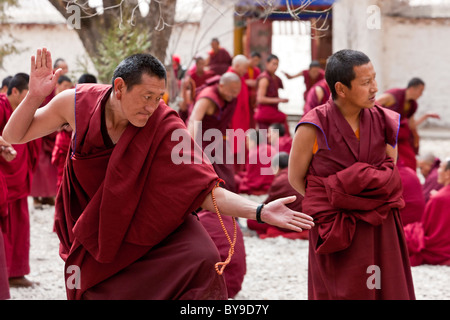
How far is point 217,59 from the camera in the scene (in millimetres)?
12953

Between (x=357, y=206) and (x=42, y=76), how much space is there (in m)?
1.57

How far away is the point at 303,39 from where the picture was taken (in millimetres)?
17703

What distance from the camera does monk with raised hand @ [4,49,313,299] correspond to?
285 centimetres

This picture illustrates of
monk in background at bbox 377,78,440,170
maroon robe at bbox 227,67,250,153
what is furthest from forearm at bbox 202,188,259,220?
maroon robe at bbox 227,67,250,153

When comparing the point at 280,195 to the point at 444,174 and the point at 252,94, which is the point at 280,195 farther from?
the point at 252,94

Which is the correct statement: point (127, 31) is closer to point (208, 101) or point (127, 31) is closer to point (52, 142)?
point (208, 101)

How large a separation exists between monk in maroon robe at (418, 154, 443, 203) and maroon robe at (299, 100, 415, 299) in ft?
10.1

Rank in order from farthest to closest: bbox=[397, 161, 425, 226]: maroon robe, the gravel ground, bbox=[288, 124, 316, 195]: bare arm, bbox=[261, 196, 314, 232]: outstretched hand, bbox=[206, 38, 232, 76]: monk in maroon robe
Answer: bbox=[206, 38, 232, 76]: monk in maroon robe → bbox=[397, 161, 425, 226]: maroon robe → the gravel ground → bbox=[288, 124, 316, 195]: bare arm → bbox=[261, 196, 314, 232]: outstretched hand

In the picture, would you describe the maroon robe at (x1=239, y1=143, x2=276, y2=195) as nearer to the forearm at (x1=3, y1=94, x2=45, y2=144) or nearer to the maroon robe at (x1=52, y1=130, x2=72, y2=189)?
the maroon robe at (x1=52, y1=130, x2=72, y2=189)

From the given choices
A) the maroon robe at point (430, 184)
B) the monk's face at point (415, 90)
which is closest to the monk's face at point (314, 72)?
the monk's face at point (415, 90)

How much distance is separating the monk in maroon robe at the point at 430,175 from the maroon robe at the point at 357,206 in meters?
3.07

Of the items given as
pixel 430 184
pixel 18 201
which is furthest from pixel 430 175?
pixel 18 201

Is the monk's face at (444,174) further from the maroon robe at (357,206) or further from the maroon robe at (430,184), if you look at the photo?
the maroon robe at (357,206)

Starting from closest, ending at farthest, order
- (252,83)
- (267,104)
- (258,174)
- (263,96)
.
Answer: (258,174) < (267,104) < (263,96) < (252,83)
